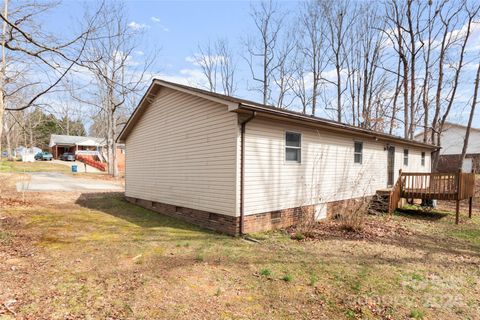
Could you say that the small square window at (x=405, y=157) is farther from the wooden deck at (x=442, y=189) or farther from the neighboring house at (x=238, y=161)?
the neighboring house at (x=238, y=161)

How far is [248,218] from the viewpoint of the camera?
730cm

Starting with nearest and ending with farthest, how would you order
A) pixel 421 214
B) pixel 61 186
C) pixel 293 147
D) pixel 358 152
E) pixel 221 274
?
1. pixel 221 274
2. pixel 293 147
3. pixel 358 152
4. pixel 421 214
5. pixel 61 186

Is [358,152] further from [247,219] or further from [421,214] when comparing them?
[247,219]

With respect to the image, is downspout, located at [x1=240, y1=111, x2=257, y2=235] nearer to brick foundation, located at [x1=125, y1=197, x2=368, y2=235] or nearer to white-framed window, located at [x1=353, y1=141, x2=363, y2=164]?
brick foundation, located at [x1=125, y1=197, x2=368, y2=235]

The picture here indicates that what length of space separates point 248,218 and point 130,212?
17.3 feet

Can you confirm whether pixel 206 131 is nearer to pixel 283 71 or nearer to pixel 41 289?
pixel 41 289

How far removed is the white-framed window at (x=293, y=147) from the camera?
831 cm

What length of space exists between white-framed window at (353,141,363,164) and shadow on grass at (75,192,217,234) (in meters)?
6.82

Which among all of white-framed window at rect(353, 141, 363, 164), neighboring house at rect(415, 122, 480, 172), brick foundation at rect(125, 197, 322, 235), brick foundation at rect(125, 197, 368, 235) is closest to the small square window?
white-framed window at rect(353, 141, 363, 164)

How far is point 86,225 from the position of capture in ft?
26.1

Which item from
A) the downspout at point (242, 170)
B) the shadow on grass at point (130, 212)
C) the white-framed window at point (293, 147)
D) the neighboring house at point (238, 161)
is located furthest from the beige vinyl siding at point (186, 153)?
the white-framed window at point (293, 147)

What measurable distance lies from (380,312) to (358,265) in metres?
1.62

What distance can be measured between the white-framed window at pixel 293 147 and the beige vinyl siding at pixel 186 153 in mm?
1947

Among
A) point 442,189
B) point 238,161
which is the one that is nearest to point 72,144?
point 238,161
